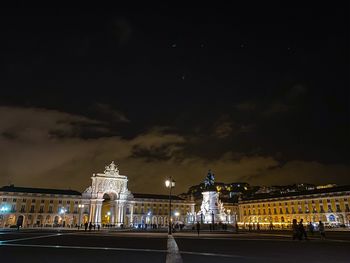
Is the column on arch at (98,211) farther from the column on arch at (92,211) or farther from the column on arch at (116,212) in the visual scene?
the column on arch at (116,212)

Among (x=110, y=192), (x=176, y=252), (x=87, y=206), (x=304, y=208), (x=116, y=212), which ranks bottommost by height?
(x=176, y=252)

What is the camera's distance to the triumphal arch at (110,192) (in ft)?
372

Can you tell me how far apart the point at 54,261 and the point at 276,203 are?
111 meters

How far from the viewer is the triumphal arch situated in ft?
372

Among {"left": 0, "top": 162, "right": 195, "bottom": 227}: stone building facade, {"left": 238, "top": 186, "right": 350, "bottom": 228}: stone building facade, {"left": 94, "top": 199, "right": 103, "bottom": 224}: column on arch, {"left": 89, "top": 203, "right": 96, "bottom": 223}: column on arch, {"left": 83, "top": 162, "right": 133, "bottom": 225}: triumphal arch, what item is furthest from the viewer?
{"left": 83, "top": 162, "right": 133, "bottom": 225}: triumphal arch

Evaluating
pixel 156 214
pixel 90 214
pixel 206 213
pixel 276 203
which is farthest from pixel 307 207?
pixel 90 214

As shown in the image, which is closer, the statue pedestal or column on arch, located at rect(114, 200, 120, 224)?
the statue pedestal

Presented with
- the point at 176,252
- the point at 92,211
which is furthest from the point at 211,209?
the point at 92,211

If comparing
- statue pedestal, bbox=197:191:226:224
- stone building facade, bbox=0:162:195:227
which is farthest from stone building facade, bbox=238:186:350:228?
stone building facade, bbox=0:162:195:227

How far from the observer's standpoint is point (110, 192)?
119 m

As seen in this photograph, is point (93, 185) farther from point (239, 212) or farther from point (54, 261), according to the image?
point (54, 261)

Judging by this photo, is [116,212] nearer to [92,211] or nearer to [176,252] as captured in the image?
[92,211]

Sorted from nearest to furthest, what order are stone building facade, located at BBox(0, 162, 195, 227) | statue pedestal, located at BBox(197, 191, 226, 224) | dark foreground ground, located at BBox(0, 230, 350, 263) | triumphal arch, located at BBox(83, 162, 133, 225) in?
dark foreground ground, located at BBox(0, 230, 350, 263)
statue pedestal, located at BBox(197, 191, 226, 224)
stone building facade, located at BBox(0, 162, 195, 227)
triumphal arch, located at BBox(83, 162, 133, 225)

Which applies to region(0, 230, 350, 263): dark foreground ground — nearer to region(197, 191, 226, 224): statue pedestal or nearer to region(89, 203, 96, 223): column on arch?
region(197, 191, 226, 224): statue pedestal
